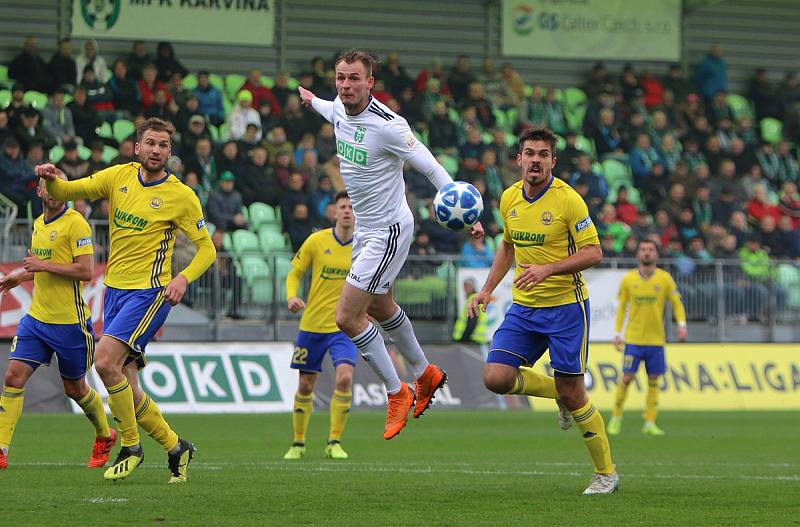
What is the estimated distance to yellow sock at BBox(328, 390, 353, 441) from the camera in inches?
526

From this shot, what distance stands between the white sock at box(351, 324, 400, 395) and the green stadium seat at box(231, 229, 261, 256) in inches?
490

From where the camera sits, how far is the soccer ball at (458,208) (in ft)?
28.7

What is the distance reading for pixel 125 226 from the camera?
981 cm

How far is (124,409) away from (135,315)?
72 cm

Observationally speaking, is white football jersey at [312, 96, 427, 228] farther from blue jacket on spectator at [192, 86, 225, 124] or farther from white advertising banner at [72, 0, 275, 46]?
white advertising banner at [72, 0, 275, 46]

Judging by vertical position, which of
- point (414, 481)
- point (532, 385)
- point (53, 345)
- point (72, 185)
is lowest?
point (414, 481)

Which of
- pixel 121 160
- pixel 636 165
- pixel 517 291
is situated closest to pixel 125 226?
pixel 517 291

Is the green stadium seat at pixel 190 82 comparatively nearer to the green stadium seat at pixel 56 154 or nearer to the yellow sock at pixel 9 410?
the green stadium seat at pixel 56 154

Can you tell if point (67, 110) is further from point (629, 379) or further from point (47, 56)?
point (629, 379)

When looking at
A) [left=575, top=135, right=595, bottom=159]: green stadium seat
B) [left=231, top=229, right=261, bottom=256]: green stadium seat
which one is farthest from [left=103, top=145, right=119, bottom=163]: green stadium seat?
[left=575, top=135, right=595, bottom=159]: green stadium seat

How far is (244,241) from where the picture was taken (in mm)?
22547

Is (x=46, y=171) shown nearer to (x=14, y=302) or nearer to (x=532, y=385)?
(x=532, y=385)

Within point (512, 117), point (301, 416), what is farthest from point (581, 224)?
point (512, 117)

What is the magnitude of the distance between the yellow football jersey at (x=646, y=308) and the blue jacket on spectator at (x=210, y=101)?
9365 millimetres
